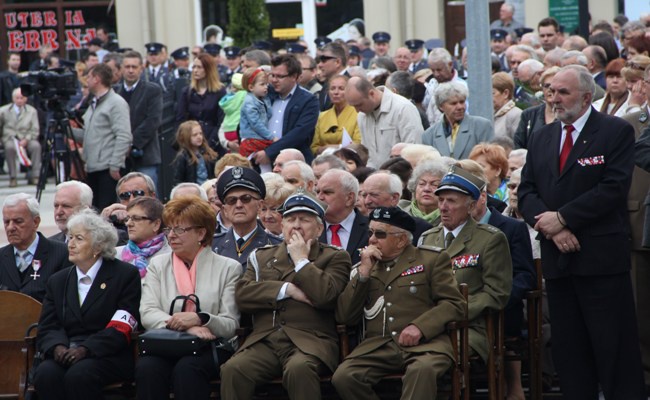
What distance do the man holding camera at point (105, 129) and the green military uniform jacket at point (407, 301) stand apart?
6.63m

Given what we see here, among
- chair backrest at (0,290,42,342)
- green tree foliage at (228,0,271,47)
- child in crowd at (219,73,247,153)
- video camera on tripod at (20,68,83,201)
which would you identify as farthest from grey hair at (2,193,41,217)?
green tree foliage at (228,0,271,47)

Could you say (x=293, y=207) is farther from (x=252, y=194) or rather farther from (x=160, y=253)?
(x=160, y=253)

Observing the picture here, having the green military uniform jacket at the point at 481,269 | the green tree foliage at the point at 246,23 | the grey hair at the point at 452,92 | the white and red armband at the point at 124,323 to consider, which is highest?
the green tree foliage at the point at 246,23

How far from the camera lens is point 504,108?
38.3 ft

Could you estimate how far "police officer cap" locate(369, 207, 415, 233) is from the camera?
23.4 ft

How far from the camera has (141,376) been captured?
23.9 feet

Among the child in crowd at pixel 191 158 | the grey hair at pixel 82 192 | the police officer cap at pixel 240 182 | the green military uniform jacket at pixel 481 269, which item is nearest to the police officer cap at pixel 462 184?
the green military uniform jacket at pixel 481 269

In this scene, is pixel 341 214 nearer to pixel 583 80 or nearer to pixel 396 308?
pixel 396 308

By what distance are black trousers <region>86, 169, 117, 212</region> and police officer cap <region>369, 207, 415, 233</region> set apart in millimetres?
6875

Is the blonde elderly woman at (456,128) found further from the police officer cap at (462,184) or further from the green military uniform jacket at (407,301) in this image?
the green military uniform jacket at (407,301)

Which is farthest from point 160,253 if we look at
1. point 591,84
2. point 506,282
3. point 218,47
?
point 218,47

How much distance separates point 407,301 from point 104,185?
23.3ft

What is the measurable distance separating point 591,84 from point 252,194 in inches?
92.0

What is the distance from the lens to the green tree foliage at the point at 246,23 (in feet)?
81.3
